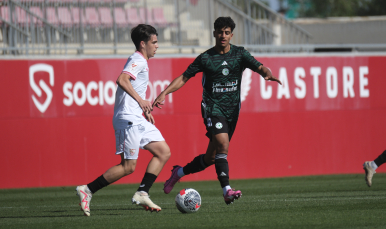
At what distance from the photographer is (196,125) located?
12.3m

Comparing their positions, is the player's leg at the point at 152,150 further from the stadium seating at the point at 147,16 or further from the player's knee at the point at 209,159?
the stadium seating at the point at 147,16

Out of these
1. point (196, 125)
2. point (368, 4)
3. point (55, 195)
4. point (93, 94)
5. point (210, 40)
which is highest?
point (368, 4)

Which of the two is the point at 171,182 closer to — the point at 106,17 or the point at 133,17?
the point at 106,17

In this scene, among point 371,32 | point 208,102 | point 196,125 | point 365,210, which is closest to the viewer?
point 365,210

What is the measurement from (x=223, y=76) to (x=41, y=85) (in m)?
6.00

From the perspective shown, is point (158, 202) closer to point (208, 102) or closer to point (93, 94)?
point (208, 102)

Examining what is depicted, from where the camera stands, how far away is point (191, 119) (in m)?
12.3

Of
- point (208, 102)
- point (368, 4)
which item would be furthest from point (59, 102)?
point (368, 4)

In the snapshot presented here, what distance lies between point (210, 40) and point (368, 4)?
103 ft

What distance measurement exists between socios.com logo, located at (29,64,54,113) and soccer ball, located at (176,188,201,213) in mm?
6170

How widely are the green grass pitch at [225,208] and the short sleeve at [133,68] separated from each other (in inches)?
62.4

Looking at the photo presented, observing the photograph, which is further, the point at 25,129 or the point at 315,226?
the point at 25,129

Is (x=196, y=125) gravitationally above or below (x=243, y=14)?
below

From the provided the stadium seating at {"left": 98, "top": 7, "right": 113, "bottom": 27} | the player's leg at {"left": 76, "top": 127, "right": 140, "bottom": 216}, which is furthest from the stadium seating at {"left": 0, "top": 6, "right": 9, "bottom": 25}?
the player's leg at {"left": 76, "top": 127, "right": 140, "bottom": 216}
